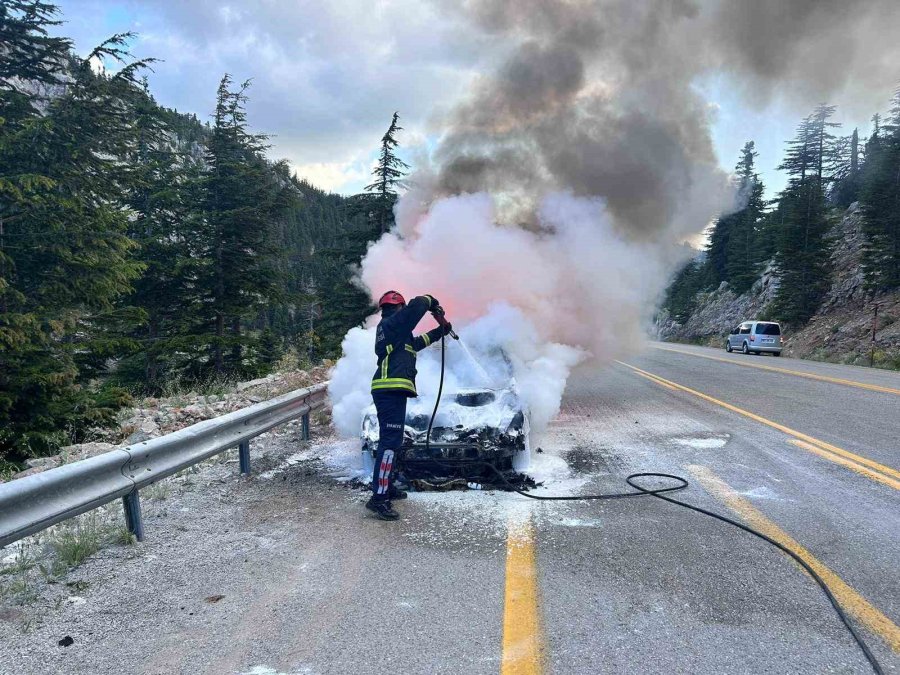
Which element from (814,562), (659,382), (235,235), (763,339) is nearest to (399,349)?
(814,562)

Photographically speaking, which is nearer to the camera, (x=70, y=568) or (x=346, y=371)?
(x=70, y=568)

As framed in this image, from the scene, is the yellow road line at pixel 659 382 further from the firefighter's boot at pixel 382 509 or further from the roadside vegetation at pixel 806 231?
the firefighter's boot at pixel 382 509

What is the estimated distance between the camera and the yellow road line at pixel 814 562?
2.73 meters

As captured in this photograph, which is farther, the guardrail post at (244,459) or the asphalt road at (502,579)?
the guardrail post at (244,459)

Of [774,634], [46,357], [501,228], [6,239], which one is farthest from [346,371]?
[6,239]

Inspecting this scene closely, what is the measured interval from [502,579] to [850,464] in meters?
4.69

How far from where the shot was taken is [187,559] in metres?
Result: 3.74

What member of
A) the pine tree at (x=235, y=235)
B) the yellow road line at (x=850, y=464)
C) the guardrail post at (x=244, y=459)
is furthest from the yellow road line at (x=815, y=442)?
the pine tree at (x=235, y=235)

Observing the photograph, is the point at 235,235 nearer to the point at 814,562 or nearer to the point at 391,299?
the point at 391,299

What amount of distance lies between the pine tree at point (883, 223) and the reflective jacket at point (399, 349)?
114 feet

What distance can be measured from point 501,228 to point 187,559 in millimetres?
6393

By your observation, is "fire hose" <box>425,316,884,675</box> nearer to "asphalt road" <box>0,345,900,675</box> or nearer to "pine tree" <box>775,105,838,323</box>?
"asphalt road" <box>0,345,900,675</box>

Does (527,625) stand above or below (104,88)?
below

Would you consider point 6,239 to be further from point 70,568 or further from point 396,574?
point 396,574
